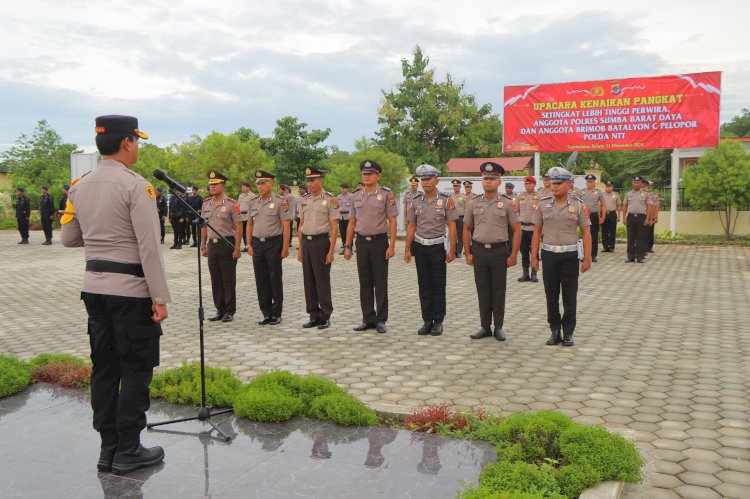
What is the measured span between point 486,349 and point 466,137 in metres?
33.8

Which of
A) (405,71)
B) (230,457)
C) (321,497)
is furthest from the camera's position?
(405,71)

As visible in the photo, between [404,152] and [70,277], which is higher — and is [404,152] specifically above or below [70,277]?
above

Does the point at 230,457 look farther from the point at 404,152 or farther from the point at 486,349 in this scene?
the point at 404,152

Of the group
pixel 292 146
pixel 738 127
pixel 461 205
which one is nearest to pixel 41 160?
pixel 292 146

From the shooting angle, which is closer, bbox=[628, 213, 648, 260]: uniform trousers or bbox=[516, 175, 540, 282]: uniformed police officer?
bbox=[516, 175, 540, 282]: uniformed police officer

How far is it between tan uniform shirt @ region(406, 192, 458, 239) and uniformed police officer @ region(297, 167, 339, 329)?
3.17 feet

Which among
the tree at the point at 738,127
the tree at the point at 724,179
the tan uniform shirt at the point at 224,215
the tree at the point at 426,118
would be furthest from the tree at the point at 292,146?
the tree at the point at 738,127

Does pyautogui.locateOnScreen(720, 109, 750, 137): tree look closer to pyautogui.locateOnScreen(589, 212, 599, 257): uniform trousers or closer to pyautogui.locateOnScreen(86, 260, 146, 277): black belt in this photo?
pyautogui.locateOnScreen(589, 212, 599, 257): uniform trousers

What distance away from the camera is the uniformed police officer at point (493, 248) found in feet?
22.1

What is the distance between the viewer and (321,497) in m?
3.01

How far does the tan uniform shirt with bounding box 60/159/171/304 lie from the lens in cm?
327

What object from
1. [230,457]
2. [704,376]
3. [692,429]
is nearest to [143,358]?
[230,457]

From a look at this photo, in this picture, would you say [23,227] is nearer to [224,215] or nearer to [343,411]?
[224,215]

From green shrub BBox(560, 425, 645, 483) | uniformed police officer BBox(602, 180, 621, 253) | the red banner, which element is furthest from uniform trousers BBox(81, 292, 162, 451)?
the red banner
